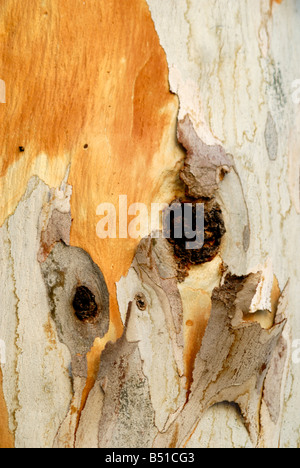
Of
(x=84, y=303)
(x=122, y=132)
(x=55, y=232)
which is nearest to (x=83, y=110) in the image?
(x=122, y=132)

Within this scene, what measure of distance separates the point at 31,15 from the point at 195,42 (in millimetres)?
270

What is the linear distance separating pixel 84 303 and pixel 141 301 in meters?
0.09

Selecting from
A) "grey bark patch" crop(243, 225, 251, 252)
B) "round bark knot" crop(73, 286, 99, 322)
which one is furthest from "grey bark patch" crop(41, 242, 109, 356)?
"grey bark patch" crop(243, 225, 251, 252)

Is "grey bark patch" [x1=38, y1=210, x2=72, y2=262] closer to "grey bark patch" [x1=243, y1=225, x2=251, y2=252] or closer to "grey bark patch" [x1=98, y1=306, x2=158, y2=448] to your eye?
"grey bark patch" [x1=98, y1=306, x2=158, y2=448]

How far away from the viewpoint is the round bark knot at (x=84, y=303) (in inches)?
31.6

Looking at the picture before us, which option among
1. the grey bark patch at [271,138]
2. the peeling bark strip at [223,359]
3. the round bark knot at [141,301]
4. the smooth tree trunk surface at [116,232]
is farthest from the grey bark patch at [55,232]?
the grey bark patch at [271,138]

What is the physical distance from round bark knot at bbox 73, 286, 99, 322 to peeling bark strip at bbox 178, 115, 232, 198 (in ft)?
0.76

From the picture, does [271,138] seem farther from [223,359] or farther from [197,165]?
[223,359]

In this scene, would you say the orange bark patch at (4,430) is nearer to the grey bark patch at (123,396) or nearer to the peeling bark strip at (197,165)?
the grey bark patch at (123,396)

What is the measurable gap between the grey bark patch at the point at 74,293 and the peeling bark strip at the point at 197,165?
0.68 ft

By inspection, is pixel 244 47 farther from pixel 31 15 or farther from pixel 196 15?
pixel 31 15

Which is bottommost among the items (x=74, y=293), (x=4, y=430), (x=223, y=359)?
(x=4, y=430)

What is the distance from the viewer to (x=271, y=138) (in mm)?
915
